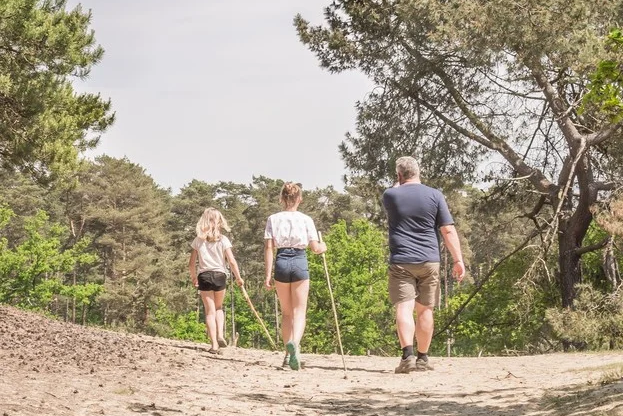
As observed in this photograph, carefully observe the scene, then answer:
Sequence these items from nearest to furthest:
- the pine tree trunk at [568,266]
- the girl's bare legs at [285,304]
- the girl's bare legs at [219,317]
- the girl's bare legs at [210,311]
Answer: the girl's bare legs at [285,304] → the girl's bare legs at [210,311] → the girl's bare legs at [219,317] → the pine tree trunk at [568,266]

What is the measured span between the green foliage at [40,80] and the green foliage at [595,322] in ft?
27.2

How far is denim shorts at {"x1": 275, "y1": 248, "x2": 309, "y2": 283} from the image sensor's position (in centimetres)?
849

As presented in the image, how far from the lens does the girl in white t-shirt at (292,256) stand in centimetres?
848

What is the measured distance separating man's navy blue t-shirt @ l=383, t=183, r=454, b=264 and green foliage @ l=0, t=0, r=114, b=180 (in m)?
6.12

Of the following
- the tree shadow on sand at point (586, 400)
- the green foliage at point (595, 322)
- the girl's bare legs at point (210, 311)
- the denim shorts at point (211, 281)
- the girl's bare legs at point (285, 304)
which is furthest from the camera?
the green foliage at point (595, 322)

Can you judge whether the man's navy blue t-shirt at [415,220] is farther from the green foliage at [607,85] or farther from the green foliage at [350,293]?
Result: the green foliage at [350,293]

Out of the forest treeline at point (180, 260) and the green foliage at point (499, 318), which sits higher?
the forest treeline at point (180, 260)

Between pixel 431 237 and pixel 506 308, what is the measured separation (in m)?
16.4

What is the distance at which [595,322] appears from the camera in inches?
508

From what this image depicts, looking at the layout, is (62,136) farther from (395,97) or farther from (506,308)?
(506,308)

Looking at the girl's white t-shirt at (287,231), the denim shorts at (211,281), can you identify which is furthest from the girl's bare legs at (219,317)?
the girl's white t-shirt at (287,231)

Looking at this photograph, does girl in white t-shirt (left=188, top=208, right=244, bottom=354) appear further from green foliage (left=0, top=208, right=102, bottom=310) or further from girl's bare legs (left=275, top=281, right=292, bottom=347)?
green foliage (left=0, top=208, right=102, bottom=310)

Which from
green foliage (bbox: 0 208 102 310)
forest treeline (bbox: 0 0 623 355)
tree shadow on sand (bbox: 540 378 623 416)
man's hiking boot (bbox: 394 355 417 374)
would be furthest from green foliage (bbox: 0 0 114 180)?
green foliage (bbox: 0 208 102 310)

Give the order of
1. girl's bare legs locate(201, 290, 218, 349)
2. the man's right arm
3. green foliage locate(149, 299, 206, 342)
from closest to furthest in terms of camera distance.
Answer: the man's right arm
girl's bare legs locate(201, 290, 218, 349)
green foliage locate(149, 299, 206, 342)
